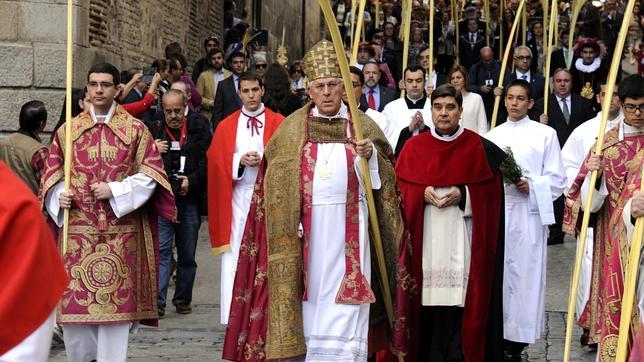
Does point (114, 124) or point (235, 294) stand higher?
point (114, 124)

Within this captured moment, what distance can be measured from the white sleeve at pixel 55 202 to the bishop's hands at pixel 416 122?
3.49 metres

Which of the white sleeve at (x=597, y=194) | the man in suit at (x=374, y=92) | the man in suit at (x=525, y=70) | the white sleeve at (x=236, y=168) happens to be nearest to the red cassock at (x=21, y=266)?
the white sleeve at (x=597, y=194)

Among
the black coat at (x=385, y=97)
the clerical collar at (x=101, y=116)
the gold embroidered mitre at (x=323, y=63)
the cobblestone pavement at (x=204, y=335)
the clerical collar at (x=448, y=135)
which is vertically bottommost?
the cobblestone pavement at (x=204, y=335)

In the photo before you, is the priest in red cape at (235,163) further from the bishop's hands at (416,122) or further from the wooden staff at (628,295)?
the wooden staff at (628,295)

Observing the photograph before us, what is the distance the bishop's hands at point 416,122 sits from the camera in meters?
10.3

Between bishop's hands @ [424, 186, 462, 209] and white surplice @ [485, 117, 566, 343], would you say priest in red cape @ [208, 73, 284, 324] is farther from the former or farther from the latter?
bishop's hands @ [424, 186, 462, 209]

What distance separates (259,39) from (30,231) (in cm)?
1893

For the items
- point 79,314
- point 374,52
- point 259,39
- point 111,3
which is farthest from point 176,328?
point 259,39

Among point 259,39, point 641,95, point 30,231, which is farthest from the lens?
point 259,39

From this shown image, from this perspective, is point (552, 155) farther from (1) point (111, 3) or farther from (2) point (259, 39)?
(2) point (259, 39)

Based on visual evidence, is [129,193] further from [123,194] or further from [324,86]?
[324,86]

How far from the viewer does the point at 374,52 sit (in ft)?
57.8

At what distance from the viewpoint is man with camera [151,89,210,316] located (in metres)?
10.4

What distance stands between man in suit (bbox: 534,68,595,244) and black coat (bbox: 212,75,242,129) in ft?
11.5
